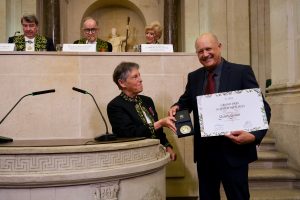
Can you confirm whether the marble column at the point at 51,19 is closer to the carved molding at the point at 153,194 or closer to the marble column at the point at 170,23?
the marble column at the point at 170,23

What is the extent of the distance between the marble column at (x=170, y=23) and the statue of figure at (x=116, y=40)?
167 cm

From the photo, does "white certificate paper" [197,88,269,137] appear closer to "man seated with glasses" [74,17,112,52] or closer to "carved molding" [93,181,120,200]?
"carved molding" [93,181,120,200]

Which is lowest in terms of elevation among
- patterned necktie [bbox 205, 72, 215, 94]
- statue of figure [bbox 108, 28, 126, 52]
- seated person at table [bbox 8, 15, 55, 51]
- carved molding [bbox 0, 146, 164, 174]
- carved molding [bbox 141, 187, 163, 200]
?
carved molding [bbox 141, 187, 163, 200]

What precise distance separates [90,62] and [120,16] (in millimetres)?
8276

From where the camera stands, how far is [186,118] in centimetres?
257

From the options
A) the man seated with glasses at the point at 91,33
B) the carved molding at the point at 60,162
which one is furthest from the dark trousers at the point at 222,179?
the man seated with glasses at the point at 91,33

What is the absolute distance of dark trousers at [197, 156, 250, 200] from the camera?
2.51 m

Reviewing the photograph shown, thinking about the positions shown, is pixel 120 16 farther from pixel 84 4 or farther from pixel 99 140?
pixel 99 140

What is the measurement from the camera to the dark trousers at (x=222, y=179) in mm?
2512

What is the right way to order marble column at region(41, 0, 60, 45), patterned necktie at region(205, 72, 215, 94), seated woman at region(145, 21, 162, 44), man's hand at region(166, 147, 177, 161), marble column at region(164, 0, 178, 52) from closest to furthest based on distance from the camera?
patterned necktie at region(205, 72, 215, 94) < man's hand at region(166, 147, 177, 161) < seated woman at region(145, 21, 162, 44) < marble column at region(41, 0, 60, 45) < marble column at region(164, 0, 178, 52)

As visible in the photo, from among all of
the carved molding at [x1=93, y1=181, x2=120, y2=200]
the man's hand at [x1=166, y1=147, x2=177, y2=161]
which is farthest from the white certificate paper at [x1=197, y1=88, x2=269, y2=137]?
the man's hand at [x1=166, y1=147, x2=177, y2=161]

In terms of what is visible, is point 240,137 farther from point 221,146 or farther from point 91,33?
point 91,33

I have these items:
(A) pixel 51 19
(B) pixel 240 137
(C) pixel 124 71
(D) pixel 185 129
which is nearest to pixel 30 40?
(C) pixel 124 71

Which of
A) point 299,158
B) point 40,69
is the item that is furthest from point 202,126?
point 299,158
